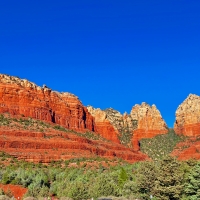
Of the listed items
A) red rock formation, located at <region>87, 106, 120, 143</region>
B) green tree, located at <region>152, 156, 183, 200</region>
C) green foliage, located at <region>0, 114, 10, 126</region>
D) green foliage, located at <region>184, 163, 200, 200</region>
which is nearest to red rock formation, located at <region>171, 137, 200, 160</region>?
red rock formation, located at <region>87, 106, 120, 143</region>

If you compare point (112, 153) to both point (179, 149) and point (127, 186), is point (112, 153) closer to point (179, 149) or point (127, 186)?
point (179, 149)

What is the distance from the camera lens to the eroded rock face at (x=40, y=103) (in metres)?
103

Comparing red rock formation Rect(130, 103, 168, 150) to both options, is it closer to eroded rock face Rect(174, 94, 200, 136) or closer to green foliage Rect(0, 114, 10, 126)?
eroded rock face Rect(174, 94, 200, 136)

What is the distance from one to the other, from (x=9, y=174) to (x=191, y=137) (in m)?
A: 111

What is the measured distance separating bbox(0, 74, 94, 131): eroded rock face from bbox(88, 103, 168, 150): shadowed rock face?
18698mm

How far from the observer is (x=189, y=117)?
16238 cm

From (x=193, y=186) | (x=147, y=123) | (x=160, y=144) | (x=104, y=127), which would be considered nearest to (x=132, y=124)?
(x=147, y=123)

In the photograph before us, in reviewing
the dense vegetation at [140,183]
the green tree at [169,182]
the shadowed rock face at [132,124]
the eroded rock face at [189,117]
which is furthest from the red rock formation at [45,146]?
the eroded rock face at [189,117]

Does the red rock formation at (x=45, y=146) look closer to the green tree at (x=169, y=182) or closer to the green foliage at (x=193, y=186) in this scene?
the green tree at (x=169, y=182)

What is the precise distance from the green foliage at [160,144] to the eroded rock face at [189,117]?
4112mm

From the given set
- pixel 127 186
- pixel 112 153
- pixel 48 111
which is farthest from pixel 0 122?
pixel 127 186

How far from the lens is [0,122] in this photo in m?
91.1

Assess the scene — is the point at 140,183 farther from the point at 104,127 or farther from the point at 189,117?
the point at 189,117

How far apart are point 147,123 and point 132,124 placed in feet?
28.9
